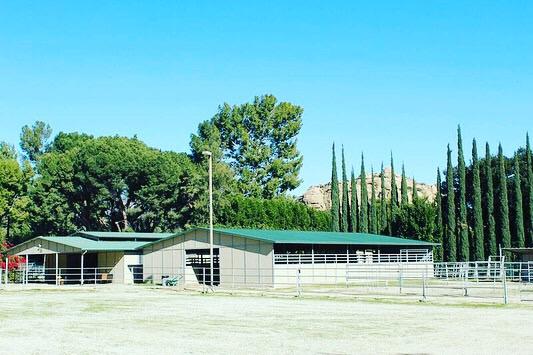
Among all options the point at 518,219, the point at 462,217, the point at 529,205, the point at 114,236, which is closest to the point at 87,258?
the point at 114,236

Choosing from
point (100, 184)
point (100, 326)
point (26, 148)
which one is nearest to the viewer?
point (100, 326)

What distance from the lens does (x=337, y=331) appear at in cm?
1831

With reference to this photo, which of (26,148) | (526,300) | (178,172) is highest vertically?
(26,148)

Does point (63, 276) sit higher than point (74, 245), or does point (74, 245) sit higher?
point (74, 245)

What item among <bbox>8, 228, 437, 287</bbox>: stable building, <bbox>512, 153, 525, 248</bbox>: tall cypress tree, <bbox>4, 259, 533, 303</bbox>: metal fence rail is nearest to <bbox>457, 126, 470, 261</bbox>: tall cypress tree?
<bbox>512, 153, 525, 248</bbox>: tall cypress tree

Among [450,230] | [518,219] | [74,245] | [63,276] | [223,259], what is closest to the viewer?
[223,259]

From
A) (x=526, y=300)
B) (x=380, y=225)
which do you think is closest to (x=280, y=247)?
(x=526, y=300)

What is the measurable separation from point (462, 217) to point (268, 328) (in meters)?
54.4

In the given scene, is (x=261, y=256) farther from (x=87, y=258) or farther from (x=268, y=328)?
(x=268, y=328)

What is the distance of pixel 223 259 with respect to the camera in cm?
4828

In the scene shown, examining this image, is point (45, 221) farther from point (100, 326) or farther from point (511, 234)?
point (100, 326)

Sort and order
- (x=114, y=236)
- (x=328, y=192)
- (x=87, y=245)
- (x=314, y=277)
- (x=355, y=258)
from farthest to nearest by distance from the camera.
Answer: (x=328, y=192) < (x=114, y=236) < (x=355, y=258) < (x=87, y=245) < (x=314, y=277)

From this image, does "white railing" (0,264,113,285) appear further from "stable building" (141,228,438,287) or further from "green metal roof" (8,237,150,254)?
"stable building" (141,228,438,287)

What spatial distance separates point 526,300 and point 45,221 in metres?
60.3
